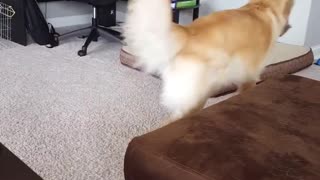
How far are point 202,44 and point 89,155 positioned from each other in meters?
0.67

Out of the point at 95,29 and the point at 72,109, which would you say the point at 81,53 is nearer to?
the point at 95,29

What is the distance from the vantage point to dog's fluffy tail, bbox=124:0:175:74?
143 centimetres

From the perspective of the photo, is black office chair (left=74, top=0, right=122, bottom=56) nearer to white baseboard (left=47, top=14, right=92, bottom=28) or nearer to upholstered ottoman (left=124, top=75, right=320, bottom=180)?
white baseboard (left=47, top=14, right=92, bottom=28)

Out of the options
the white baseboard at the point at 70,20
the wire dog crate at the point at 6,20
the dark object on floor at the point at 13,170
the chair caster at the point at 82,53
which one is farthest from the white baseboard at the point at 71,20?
the dark object on floor at the point at 13,170

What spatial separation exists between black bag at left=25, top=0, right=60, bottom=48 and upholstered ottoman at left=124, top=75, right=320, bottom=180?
2326 millimetres

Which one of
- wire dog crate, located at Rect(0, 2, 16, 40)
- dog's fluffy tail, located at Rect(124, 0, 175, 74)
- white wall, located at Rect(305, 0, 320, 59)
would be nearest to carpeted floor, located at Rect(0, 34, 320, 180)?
wire dog crate, located at Rect(0, 2, 16, 40)

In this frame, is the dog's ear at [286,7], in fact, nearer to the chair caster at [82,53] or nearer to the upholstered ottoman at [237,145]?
the upholstered ottoman at [237,145]

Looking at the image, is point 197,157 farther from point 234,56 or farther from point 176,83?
point 234,56

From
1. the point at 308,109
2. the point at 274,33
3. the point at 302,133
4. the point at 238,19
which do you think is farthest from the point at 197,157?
the point at 274,33

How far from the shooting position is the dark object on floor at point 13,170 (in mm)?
803

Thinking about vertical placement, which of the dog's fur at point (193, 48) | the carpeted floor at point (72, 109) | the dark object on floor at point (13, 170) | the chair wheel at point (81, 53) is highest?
the dog's fur at point (193, 48)

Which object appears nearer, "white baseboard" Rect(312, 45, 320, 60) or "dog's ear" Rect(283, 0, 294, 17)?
"dog's ear" Rect(283, 0, 294, 17)

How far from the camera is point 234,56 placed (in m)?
1.73

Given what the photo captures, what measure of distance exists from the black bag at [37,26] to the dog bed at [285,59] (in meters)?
0.75
